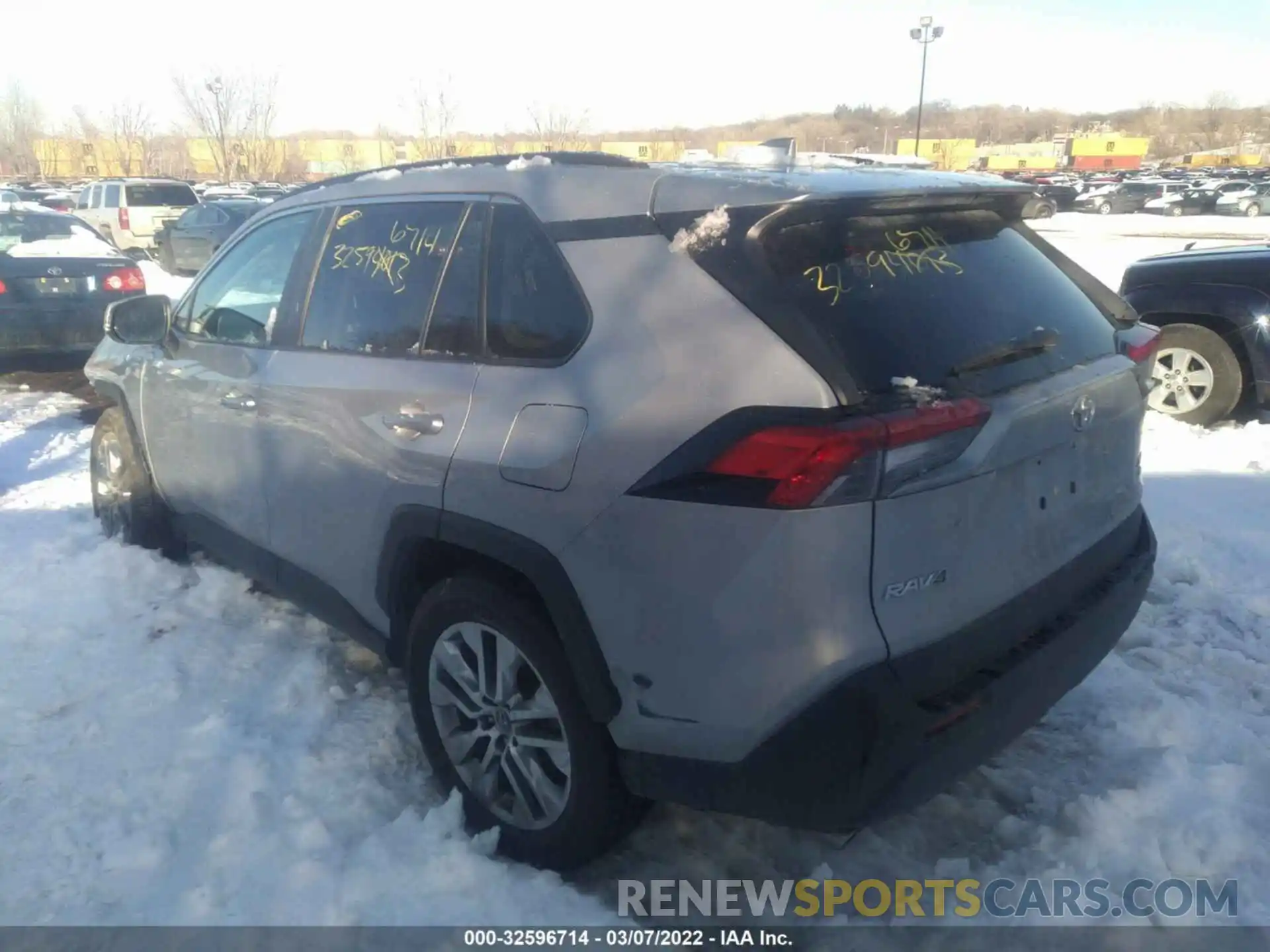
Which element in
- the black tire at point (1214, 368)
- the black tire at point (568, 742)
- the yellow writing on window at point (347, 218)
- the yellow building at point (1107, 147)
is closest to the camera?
the black tire at point (568, 742)

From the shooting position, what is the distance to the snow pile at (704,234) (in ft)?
7.41

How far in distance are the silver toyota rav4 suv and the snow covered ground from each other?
30 centimetres

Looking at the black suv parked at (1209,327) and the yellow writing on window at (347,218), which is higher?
the yellow writing on window at (347,218)

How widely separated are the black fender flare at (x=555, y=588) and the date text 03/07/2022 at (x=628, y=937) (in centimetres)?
58

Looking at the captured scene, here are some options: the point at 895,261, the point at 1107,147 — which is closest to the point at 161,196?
the point at 895,261

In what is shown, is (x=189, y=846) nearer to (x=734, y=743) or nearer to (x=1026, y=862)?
(x=734, y=743)

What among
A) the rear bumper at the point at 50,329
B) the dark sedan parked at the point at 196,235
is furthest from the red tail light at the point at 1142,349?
the dark sedan parked at the point at 196,235

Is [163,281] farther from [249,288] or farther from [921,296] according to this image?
[921,296]

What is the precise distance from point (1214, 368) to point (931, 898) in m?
5.53

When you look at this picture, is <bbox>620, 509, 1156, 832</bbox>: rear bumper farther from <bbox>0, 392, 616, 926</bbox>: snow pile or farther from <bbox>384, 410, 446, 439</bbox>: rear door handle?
<bbox>384, 410, 446, 439</bbox>: rear door handle

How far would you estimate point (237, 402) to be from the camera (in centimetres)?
365

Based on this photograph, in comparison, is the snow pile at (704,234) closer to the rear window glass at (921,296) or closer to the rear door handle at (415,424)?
the rear window glass at (921,296)

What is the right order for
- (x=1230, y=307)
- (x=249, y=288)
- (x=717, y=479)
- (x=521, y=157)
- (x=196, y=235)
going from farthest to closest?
1. (x=196, y=235)
2. (x=1230, y=307)
3. (x=249, y=288)
4. (x=521, y=157)
5. (x=717, y=479)

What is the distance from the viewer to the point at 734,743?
2.22m
